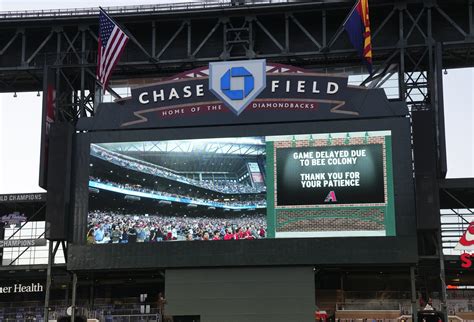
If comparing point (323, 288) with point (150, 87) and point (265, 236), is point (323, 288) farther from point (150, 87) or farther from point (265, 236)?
point (150, 87)

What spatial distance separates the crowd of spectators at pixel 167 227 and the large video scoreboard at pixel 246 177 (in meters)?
0.05

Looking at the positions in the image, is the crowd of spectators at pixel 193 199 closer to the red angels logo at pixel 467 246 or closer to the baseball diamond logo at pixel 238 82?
the baseball diamond logo at pixel 238 82

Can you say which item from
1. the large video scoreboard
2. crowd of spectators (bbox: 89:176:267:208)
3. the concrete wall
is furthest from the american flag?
the concrete wall

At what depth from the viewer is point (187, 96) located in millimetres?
41969

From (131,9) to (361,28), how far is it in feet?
49.9

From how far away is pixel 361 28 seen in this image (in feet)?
137

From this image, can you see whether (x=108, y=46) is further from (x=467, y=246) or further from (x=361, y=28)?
(x=467, y=246)

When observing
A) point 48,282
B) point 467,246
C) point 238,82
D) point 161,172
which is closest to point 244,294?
point 161,172

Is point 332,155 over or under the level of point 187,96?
under

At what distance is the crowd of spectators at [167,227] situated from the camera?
39.8 metres

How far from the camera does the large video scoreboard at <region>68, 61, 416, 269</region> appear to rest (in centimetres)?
3900

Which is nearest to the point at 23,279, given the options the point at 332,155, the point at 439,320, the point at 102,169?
the point at 102,169

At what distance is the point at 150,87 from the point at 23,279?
52.8 ft

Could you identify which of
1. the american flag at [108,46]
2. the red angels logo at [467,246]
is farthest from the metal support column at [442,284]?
the american flag at [108,46]
